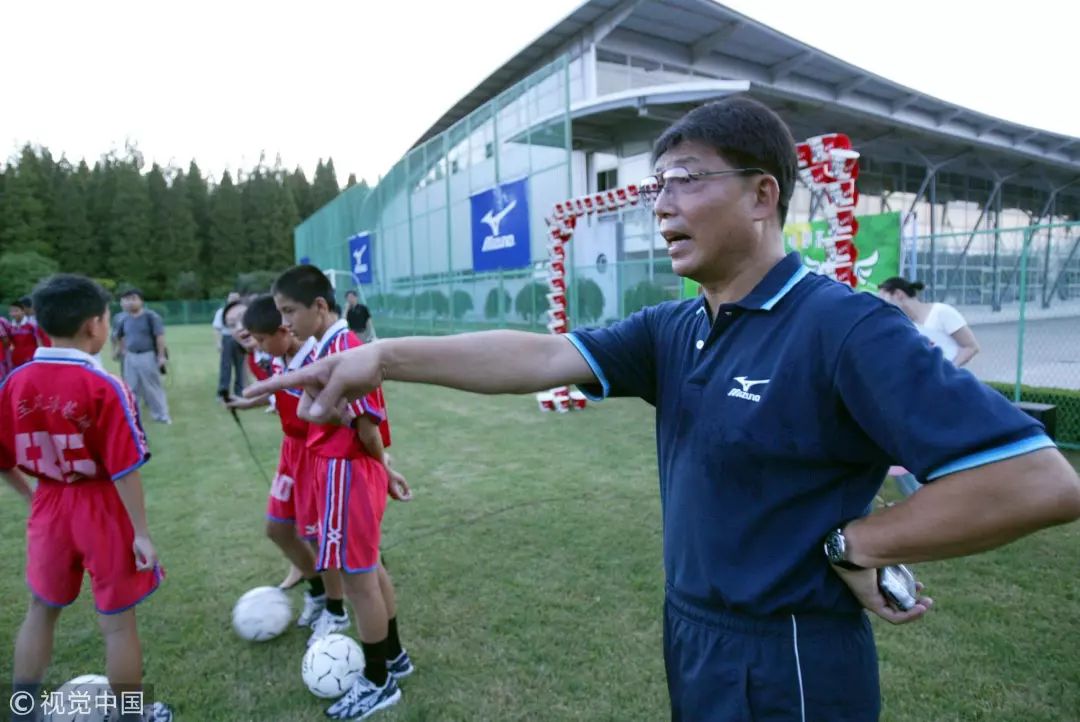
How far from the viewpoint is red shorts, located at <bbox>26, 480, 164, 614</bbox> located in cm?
277

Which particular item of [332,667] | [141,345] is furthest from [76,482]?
[141,345]

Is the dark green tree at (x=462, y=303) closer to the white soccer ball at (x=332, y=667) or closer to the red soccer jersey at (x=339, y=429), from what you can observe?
the red soccer jersey at (x=339, y=429)

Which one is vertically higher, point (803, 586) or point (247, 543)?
point (803, 586)

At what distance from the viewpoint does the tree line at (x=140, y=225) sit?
5509cm

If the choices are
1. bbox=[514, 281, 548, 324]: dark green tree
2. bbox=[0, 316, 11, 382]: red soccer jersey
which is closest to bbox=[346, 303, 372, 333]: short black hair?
bbox=[514, 281, 548, 324]: dark green tree

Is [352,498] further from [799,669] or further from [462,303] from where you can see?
[462,303]

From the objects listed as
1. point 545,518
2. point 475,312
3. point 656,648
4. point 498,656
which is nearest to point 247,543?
point 545,518

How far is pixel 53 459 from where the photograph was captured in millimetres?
2744

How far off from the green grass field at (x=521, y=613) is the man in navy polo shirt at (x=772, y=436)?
186 centimetres

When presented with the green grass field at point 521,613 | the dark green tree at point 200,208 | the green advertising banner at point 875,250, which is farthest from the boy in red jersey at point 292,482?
the dark green tree at point 200,208

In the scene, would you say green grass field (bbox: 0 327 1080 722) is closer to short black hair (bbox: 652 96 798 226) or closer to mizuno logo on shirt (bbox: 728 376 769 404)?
mizuno logo on shirt (bbox: 728 376 769 404)

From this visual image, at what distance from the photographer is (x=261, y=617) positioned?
371cm

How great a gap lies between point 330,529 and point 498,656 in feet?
3.83

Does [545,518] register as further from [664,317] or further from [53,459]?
[664,317]
